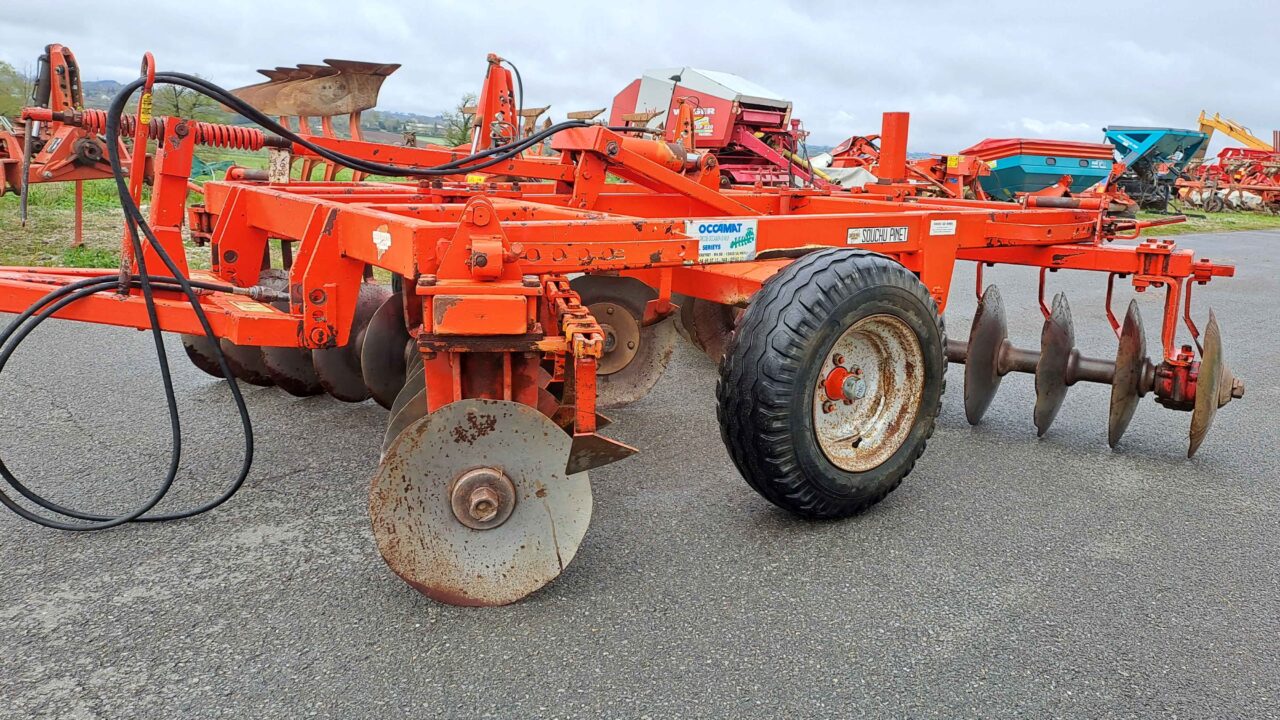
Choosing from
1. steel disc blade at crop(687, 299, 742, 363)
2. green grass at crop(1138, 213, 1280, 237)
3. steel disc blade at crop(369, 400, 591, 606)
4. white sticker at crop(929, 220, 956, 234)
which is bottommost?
steel disc blade at crop(369, 400, 591, 606)

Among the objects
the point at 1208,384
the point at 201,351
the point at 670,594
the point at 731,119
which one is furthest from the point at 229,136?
the point at 731,119

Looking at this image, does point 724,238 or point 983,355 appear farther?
point 983,355

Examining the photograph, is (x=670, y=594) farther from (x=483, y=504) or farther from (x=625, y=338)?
(x=625, y=338)

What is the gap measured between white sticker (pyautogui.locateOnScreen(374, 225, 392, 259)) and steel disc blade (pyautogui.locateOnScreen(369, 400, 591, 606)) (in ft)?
1.78

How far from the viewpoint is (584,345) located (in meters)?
2.39

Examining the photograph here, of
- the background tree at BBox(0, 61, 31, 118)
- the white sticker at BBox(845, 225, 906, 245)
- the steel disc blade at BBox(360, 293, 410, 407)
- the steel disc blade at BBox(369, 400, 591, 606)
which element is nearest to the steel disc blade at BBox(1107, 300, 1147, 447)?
the white sticker at BBox(845, 225, 906, 245)

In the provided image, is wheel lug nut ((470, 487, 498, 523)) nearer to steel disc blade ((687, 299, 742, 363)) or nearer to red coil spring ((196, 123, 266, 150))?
red coil spring ((196, 123, 266, 150))

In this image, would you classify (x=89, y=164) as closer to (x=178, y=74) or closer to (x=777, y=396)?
(x=178, y=74)

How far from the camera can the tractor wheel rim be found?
3113 millimetres

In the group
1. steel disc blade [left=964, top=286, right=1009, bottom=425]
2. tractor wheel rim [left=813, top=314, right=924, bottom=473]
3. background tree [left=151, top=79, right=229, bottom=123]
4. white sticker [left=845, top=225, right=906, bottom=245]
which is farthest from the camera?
background tree [left=151, top=79, right=229, bottom=123]

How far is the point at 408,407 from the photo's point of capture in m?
2.99

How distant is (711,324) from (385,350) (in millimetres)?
2093

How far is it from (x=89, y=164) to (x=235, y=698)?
19.6 ft

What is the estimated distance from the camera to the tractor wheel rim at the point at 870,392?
3.11m
